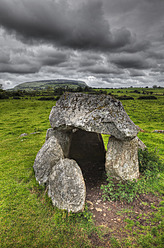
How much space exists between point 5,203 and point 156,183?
28.7ft

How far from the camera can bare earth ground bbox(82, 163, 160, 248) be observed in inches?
241

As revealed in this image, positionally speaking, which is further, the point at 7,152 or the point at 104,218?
the point at 7,152

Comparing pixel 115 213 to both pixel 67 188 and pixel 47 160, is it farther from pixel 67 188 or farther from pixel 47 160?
pixel 47 160

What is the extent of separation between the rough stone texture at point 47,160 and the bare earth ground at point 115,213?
268 cm

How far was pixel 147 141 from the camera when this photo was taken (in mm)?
17734

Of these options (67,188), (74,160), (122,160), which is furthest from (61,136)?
(122,160)

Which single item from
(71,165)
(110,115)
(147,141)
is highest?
(110,115)

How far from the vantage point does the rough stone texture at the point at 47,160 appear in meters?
8.81

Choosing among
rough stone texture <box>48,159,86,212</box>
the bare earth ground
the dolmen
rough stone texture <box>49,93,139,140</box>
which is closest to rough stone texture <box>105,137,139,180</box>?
the dolmen

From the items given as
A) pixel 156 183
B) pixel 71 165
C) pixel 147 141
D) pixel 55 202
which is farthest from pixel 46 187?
pixel 147 141

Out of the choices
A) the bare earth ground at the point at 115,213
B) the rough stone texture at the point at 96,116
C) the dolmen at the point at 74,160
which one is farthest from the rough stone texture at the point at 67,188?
the rough stone texture at the point at 96,116

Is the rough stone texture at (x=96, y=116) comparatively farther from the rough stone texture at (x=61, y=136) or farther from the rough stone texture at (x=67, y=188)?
the rough stone texture at (x=67, y=188)

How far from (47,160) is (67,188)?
248cm

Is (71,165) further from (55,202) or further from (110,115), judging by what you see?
(110,115)
